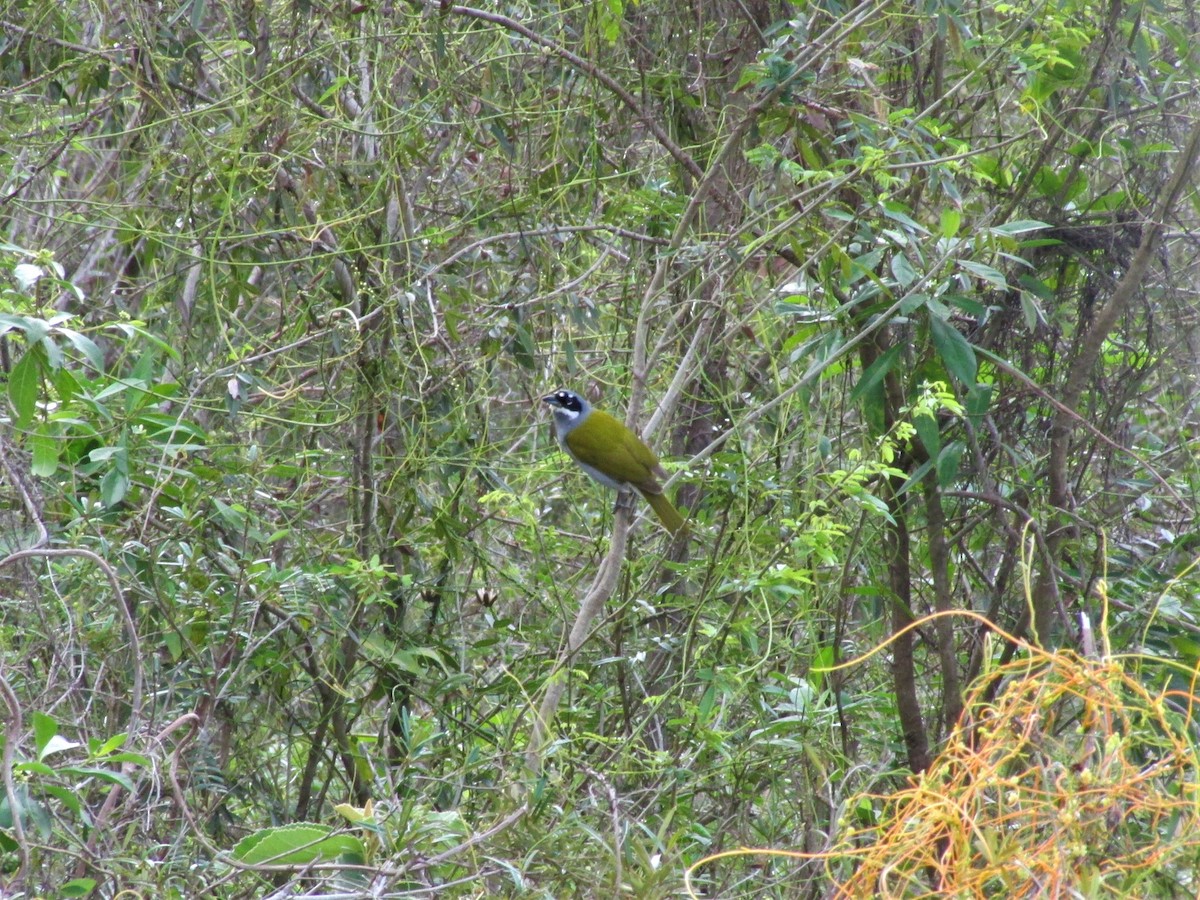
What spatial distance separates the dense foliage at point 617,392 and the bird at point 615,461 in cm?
18

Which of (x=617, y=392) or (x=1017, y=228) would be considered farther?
(x=617, y=392)

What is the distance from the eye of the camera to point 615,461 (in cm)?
443

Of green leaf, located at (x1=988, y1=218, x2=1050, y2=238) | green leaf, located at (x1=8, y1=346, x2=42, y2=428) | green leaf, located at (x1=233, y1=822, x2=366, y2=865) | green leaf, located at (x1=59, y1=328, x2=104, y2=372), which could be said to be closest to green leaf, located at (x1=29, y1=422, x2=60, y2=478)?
green leaf, located at (x1=8, y1=346, x2=42, y2=428)

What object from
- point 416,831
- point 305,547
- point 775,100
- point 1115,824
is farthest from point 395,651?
point 1115,824

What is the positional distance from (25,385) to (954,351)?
2380 millimetres

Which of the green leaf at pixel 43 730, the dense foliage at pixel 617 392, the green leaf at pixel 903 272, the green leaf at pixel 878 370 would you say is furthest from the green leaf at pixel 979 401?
the green leaf at pixel 43 730

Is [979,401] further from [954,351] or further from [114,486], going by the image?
[114,486]

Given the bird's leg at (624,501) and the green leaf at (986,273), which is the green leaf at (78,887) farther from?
the green leaf at (986,273)

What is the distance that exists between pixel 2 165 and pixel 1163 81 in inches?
157

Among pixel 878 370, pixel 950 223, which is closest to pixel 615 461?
pixel 878 370

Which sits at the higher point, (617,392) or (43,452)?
(43,452)

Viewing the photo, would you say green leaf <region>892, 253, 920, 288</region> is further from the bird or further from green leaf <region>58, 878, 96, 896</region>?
green leaf <region>58, 878, 96, 896</region>

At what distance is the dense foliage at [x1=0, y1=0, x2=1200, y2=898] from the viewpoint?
351 centimetres

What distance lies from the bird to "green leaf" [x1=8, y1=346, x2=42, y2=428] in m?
1.82
